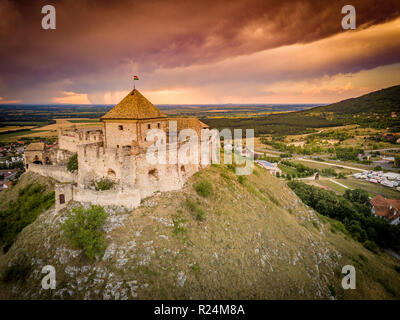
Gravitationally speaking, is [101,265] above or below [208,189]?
below

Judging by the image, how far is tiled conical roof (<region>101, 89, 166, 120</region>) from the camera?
23.6m

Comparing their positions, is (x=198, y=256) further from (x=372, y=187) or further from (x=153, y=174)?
(x=372, y=187)

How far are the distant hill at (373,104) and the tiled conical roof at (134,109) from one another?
176m

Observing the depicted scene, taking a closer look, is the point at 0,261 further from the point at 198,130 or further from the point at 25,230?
the point at 198,130

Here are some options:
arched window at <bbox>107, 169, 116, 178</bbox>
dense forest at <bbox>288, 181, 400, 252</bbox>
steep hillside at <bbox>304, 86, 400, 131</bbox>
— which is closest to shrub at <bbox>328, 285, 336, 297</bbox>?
dense forest at <bbox>288, 181, 400, 252</bbox>

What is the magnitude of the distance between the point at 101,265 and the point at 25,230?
1197 centimetres

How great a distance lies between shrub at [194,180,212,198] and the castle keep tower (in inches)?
313

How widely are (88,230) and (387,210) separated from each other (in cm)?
6593

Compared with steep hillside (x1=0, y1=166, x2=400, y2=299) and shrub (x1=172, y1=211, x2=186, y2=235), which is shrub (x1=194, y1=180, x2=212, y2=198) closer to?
steep hillside (x1=0, y1=166, x2=400, y2=299)

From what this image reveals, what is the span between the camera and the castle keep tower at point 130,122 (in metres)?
23.4

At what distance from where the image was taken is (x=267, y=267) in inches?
878

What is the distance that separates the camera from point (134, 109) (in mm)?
23922
